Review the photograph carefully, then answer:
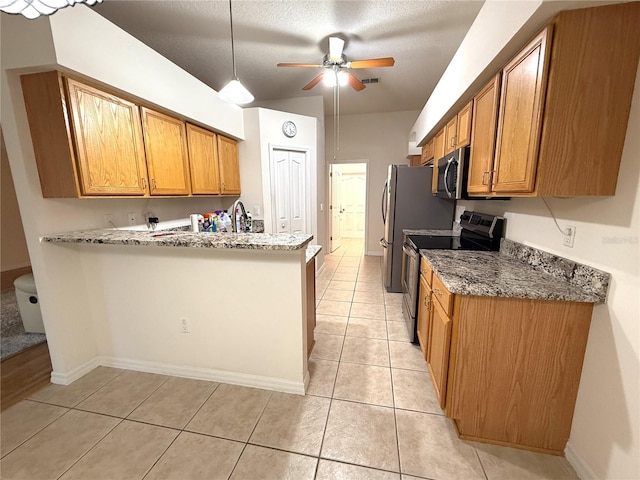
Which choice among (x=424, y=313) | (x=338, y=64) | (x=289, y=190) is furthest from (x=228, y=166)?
(x=424, y=313)

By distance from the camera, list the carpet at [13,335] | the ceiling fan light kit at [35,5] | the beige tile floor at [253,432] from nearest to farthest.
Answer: the ceiling fan light kit at [35,5] → the beige tile floor at [253,432] → the carpet at [13,335]

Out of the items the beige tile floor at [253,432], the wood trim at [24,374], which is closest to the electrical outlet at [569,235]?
the beige tile floor at [253,432]

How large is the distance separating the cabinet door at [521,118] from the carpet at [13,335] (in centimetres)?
399

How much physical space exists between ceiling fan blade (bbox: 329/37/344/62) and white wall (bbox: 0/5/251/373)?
1502mm

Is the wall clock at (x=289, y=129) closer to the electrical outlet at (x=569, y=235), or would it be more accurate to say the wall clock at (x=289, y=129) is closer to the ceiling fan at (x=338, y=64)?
the ceiling fan at (x=338, y=64)

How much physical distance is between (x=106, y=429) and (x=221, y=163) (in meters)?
2.69

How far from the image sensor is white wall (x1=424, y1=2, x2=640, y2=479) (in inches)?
41.4

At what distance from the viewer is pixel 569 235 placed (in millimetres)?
1397

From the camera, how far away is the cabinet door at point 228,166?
10.7ft

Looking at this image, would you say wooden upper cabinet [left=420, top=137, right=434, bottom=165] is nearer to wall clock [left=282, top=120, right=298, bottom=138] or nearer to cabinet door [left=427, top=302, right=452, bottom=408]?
wall clock [left=282, top=120, right=298, bottom=138]

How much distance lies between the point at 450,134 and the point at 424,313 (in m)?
1.71

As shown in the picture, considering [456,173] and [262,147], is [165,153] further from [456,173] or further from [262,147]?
[456,173]

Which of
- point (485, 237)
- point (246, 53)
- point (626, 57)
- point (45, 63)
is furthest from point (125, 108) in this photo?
point (485, 237)

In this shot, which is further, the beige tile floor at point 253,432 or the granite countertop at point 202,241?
the granite countertop at point 202,241
